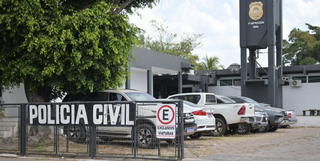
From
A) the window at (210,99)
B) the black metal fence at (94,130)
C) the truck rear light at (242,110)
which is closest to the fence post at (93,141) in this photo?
the black metal fence at (94,130)

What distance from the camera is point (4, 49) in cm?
1311

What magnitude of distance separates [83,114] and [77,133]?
0.51m

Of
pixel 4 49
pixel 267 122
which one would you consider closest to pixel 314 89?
pixel 267 122

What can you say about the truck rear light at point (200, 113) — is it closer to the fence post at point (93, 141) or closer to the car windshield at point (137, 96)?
the car windshield at point (137, 96)

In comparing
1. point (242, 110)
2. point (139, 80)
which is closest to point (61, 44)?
point (242, 110)

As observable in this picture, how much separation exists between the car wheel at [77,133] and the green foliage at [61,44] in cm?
273

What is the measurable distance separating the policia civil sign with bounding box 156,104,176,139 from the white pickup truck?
23.1 feet

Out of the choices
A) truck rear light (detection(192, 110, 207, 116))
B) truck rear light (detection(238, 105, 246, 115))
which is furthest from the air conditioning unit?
truck rear light (detection(192, 110, 207, 116))

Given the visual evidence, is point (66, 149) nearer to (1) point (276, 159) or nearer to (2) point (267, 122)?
(1) point (276, 159)

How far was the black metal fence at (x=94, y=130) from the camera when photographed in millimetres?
9438

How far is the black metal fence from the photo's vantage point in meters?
9.44

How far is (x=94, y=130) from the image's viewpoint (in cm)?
1002

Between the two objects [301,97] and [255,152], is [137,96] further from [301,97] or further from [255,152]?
[301,97]

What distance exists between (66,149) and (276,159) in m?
5.28
